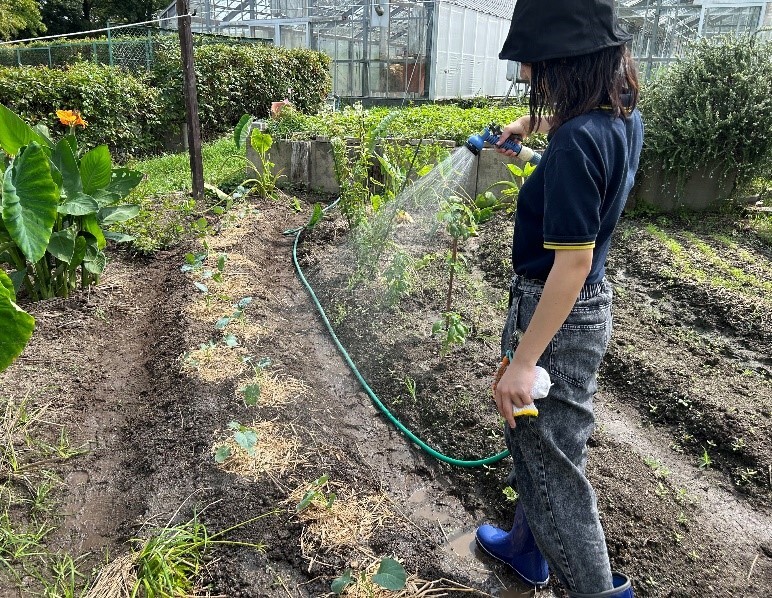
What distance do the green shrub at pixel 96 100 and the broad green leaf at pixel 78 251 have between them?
4118 millimetres

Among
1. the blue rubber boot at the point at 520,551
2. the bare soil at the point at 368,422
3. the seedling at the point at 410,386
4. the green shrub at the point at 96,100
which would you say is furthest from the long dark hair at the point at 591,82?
the green shrub at the point at 96,100

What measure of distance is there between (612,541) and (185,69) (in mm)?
4619

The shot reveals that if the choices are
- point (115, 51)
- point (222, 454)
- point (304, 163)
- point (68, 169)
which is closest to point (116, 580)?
point (222, 454)

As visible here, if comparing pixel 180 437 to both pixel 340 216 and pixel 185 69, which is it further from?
pixel 185 69

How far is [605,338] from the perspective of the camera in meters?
1.51

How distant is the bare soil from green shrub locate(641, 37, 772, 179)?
1497mm

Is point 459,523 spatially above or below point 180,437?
below

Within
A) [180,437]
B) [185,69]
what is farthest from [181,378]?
[185,69]

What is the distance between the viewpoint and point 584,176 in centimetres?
121

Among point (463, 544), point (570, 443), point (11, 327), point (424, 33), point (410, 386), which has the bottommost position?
point (463, 544)

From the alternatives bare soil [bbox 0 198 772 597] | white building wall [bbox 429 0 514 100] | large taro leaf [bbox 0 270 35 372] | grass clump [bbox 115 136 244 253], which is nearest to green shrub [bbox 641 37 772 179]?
bare soil [bbox 0 198 772 597]

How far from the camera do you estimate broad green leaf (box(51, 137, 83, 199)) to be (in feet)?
10.6

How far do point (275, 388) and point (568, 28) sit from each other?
6.48ft

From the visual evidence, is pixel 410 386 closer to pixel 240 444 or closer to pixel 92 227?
pixel 240 444
